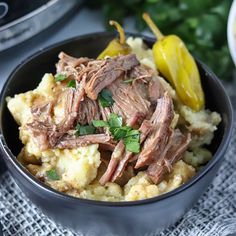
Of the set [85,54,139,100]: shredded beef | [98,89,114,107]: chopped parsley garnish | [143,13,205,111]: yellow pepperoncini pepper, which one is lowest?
[143,13,205,111]: yellow pepperoncini pepper

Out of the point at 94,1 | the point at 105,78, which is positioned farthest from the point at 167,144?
the point at 94,1

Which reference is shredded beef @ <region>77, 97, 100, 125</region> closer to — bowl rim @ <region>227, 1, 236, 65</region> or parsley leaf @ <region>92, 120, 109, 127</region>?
parsley leaf @ <region>92, 120, 109, 127</region>

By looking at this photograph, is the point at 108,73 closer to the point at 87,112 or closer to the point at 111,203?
the point at 87,112

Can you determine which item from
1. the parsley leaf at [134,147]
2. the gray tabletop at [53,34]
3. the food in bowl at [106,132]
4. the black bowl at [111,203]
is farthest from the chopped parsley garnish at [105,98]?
the gray tabletop at [53,34]

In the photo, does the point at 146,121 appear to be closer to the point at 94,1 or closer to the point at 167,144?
the point at 167,144

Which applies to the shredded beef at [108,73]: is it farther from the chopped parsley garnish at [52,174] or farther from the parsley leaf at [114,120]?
the chopped parsley garnish at [52,174]

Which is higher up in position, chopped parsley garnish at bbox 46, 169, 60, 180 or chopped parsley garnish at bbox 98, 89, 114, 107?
chopped parsley garnish at bbox 98, 89, 114, 107

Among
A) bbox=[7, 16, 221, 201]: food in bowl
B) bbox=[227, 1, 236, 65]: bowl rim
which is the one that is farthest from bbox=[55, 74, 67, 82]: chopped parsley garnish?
bbox=[227, 1, 236, 65]: bowl rim
